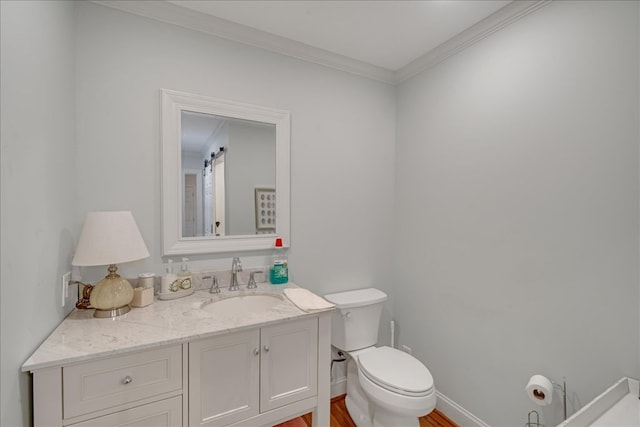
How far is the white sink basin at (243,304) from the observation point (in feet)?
5.15

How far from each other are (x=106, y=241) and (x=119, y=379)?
1.81ft

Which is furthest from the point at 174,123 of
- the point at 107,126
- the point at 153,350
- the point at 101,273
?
the point at 153,350

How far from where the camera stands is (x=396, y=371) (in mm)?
1617

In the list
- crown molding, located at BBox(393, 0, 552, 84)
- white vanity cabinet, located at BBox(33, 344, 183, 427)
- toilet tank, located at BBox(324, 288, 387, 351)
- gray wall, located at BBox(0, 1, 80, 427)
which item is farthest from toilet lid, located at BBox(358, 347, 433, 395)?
crown molding, located at BBox(393, 0, 552, 84)

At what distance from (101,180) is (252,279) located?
0.95m

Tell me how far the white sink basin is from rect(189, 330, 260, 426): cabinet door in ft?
1.10

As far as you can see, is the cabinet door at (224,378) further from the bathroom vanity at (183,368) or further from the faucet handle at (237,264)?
the faucet handle at (237,264)

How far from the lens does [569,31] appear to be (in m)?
1.33

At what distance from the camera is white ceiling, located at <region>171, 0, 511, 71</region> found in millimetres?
1543

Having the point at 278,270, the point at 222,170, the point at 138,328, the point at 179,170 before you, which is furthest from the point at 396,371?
the point at 179,170

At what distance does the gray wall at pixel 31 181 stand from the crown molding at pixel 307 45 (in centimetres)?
41

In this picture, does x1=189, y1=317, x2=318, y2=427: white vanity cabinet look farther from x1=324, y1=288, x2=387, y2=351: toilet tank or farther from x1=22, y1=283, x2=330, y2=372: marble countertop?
x1=324, y1=288, x2=387, y2=351: toilet tank

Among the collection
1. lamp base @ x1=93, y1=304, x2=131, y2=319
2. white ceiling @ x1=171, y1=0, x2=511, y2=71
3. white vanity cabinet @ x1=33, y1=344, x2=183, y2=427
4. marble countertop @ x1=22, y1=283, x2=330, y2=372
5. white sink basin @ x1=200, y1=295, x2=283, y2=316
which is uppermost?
white ceiling @ x1=171, y1=0, x2=511, y2=71

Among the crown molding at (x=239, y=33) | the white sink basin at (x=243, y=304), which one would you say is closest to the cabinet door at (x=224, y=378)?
the white sink basin at (x=243, y=304)
